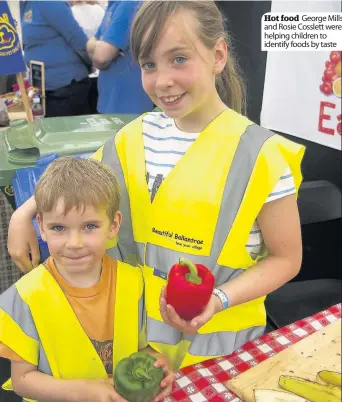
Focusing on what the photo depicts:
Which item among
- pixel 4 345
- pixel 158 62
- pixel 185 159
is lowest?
pixel 4 345

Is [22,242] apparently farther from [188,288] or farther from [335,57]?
[335,57]

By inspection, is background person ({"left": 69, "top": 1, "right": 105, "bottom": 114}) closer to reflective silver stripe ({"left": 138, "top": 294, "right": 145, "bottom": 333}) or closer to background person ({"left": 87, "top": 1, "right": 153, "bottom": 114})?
background person ({"left": 87, "top": 1, "right": 153, "bottom": 114})

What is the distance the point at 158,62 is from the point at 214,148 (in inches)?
9.6

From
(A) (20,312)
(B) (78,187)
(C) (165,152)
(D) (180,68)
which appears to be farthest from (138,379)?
(D) (180,68)

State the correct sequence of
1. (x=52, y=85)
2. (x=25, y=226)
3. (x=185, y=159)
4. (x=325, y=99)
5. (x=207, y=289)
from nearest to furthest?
(x=207, y=289), (x=185, y=159), (x=25, y=226), (x=325, y=99), (x=52, y=85)

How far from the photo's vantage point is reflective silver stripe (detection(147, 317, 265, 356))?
126 cm

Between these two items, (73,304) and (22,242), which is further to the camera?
(22,242)

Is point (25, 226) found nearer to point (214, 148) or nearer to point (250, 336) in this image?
point (214, 148)

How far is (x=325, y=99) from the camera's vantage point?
8.03 ft

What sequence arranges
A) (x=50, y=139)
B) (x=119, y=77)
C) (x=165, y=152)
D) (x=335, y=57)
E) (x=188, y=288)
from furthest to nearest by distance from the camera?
1. (x=119, y=77)
2. (x=335, y=57)
3. (x=50, y=139)
4. (x=165, y=152)
5. (x=188, y=288)

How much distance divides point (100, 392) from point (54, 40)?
9.49 ft

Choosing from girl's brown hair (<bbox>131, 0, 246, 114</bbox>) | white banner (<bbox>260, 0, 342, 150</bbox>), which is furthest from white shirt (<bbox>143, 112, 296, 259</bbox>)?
white banner (<bbox>260, 0, 342, 150</bbox>)

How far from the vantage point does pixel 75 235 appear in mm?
1161

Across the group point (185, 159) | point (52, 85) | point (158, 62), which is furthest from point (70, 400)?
point (52, 85)
